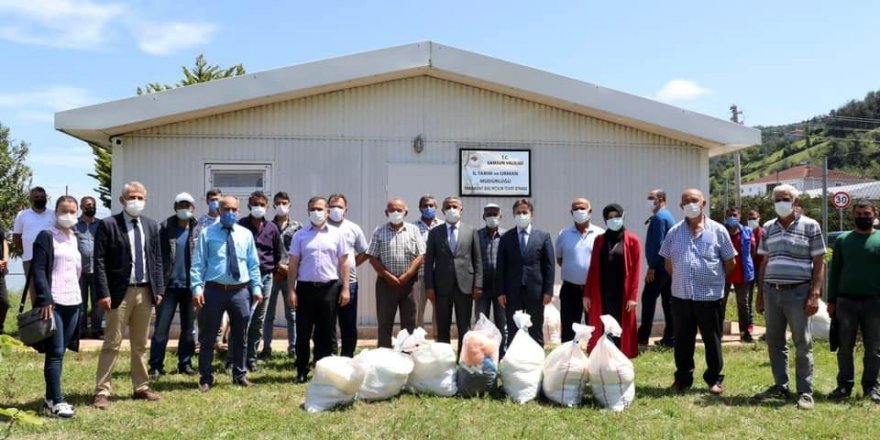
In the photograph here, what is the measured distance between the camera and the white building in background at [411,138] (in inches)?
379

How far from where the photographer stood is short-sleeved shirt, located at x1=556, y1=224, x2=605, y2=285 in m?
7.71

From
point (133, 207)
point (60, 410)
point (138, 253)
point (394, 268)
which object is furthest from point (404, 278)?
point (60, 410)

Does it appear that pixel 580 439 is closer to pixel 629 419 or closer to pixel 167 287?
pixel 629 419

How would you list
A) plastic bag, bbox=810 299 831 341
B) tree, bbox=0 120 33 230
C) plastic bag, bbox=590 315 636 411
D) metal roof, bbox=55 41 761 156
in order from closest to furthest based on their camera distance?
plastic bag, bbox=590 315 636 411
metal roof, bbox=55 41 761 156
plastic bag, bbox=810 299 831 341
tree, bbox=0 120 33 230

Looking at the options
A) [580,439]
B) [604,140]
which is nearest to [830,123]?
[604,140]

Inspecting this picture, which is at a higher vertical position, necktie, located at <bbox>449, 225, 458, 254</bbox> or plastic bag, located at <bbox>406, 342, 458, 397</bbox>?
necktie, located at <bbox>449, 225, 458, 254</bbox>

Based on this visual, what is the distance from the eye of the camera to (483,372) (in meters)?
6.38

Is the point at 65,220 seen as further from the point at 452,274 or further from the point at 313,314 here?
the point at 452,274

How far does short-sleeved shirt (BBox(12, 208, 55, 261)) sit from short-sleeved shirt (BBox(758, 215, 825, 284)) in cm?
823

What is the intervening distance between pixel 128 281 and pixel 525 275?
371cm

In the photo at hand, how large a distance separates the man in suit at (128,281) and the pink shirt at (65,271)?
6.7 inches

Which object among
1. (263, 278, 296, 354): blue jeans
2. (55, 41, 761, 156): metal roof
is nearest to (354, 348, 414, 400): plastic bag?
(263, 278, 296, 354): blue jeans

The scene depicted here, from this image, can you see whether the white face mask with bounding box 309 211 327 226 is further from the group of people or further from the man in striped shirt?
the man in striped shirt

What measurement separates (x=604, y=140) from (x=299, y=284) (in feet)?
17.9
